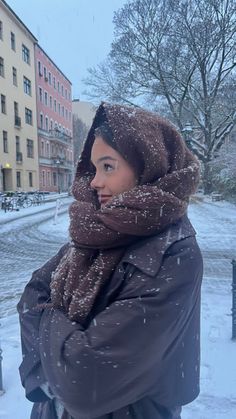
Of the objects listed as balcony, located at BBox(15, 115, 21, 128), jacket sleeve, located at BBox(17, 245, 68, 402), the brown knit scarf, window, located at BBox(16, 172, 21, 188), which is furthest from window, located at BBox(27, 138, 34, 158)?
the brown knit scarf

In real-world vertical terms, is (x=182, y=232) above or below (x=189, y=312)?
above

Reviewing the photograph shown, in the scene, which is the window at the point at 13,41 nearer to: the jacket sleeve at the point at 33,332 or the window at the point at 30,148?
the window at the point at 30,148

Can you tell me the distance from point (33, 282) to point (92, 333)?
0.46m

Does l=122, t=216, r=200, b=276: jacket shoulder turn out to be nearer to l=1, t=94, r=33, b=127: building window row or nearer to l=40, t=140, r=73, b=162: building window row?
l=1, t=94, r=33, b=127: building window row

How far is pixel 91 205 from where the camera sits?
1.22 meters

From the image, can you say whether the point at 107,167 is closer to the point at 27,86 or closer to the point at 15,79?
the point at 15,79

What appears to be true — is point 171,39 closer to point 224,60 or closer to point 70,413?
point 224,60

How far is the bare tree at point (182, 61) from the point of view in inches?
993

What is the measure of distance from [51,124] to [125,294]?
50721mm

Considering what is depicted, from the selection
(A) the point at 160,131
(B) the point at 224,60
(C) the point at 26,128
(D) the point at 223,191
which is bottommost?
(D) the point at 223,191

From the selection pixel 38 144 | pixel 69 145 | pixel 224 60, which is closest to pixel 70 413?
pixel 224 60

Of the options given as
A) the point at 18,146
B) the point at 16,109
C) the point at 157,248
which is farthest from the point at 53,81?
the point at 157,248

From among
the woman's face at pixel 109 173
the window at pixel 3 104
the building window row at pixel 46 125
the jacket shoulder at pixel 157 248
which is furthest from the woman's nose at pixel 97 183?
the building window row at pixel 46 125

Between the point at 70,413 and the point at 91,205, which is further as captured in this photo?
the point at 91,205
